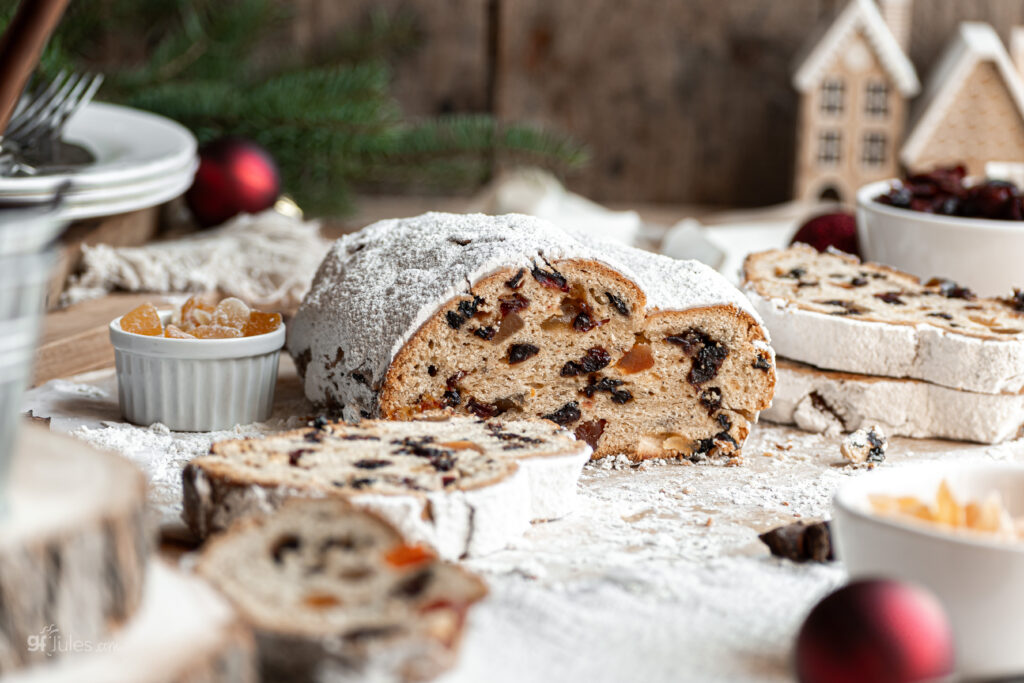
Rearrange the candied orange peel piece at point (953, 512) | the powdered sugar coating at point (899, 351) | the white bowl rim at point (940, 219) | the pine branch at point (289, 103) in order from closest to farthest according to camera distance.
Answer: the candied orange peel piece at point (953, 512) → the powdered sugar coating at point (899, 351) → the white bowl rim at point (940, 219) → the pine branch at point (289, 103)

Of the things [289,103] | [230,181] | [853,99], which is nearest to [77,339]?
[230,181]

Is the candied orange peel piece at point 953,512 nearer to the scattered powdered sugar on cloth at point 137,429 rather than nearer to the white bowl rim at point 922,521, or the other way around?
the white bowl rim at point 922,521

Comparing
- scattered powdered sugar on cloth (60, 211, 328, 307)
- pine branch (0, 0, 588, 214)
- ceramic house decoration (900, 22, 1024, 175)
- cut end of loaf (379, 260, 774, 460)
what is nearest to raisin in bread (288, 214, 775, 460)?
cut end of loaf (379, 260, 774, 460)

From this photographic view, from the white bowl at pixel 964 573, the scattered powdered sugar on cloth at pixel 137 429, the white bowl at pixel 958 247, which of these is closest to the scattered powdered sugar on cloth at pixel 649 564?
the scattered powdered sugar on cloth at pixel 137 429

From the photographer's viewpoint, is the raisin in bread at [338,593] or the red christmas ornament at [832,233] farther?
the red christmas ornament at [832,233]

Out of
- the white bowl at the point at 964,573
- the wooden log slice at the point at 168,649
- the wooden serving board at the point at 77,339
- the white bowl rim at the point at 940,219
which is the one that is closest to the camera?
the wooden log slice at the point at 168,649

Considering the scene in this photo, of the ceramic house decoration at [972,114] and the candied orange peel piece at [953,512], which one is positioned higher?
the ceramic house decoration at [972,114]
